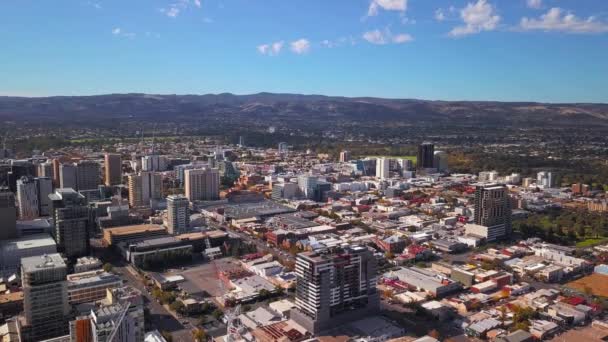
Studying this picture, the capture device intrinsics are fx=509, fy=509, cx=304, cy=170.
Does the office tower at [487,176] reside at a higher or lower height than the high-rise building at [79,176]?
lower

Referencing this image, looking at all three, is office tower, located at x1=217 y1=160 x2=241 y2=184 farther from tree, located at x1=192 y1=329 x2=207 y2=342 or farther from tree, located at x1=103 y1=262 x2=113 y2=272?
tree, located at x1=192 y1=329 x2=207 y2=342

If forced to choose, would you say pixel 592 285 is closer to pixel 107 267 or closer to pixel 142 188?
pixel 107 267

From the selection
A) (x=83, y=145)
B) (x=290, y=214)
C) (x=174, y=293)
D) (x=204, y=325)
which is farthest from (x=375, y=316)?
(x=83, y=145)

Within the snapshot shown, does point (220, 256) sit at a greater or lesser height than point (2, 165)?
lesser

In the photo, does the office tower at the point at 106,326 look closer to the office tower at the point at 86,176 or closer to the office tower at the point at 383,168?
the office tower at the point at 86,176

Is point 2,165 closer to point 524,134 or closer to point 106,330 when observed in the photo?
point 106,330

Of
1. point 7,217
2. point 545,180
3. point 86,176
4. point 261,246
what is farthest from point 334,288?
point 545,180

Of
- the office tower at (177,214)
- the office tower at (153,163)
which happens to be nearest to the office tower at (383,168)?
the office tower at (153,163)
